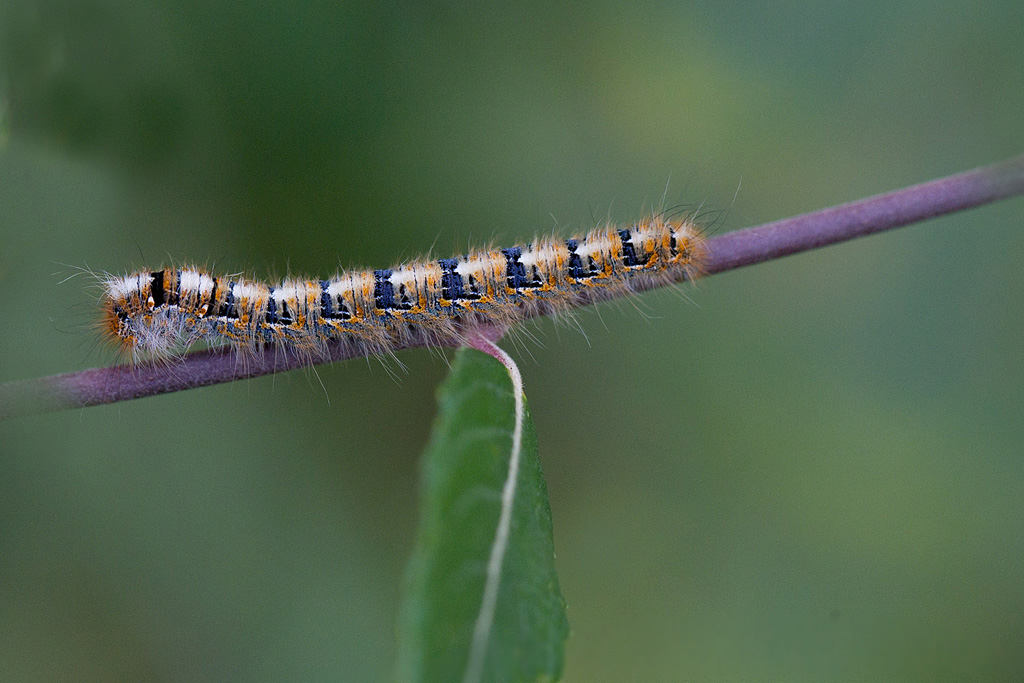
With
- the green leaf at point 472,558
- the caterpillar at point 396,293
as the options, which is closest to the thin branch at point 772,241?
the caterpillar at point 396,293

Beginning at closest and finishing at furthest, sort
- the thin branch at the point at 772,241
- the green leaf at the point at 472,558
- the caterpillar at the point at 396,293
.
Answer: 1. the green leaf at the point at 472,558
2. the thin branch at the point at 772,241
3. the caterpillar at the point at 396,293

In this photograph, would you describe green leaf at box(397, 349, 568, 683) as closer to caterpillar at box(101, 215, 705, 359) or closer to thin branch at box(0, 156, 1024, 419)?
thin branch at box(0, 156, 1024, 419)

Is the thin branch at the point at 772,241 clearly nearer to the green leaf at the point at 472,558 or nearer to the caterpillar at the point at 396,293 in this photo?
the caterpillar at the point at 396,293

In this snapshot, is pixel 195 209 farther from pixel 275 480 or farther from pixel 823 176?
pixel 823 176

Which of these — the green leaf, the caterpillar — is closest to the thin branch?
the caterpillar

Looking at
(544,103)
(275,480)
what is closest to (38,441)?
(275,480)

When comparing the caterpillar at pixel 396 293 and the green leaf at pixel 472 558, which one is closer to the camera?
the green leaf at pixel 472 558
